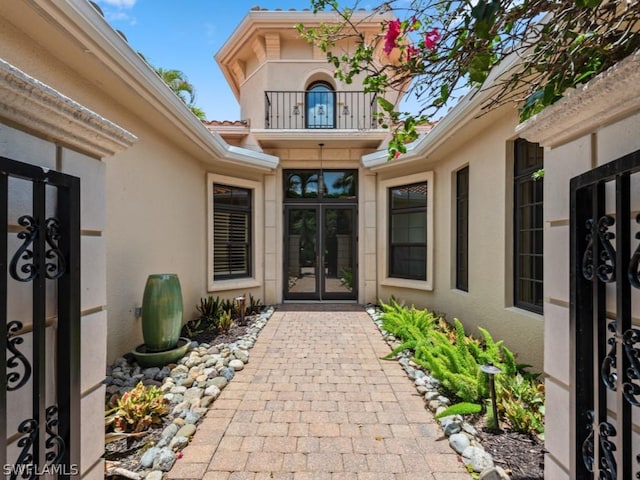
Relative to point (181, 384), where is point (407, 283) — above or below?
above

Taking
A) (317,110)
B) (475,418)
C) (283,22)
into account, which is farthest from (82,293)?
(283,22)

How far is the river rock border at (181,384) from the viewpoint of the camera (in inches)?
83.0

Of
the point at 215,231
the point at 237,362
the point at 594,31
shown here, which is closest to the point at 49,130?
the point at 594,31

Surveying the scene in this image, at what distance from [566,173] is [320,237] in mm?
5847

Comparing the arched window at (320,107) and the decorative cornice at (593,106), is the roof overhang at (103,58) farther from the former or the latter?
the arched window at (320,107)

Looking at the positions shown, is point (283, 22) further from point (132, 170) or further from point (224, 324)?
point (224, 324)

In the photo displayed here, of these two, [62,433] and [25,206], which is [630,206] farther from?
[62,433]

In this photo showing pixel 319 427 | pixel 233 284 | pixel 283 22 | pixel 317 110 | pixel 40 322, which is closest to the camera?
pixel 40 322

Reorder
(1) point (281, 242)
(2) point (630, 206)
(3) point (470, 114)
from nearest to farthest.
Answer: (2) point (630, 206), (3) point (470, 114), (1) point (281, 242)

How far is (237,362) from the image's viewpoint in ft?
12.2

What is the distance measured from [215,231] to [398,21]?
5.06 metres

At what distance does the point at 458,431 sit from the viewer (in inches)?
93.9

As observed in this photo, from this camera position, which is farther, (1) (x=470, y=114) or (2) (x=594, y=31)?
(1) (x=470, y=114)

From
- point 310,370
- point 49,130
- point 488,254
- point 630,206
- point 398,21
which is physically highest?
point 398,21
